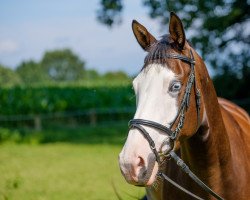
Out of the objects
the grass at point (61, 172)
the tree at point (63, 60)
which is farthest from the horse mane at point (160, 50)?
the tree at point (63, 60)

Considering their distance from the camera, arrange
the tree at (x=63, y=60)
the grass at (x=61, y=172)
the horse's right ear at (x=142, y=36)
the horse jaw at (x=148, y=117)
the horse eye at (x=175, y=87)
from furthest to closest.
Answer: the tree at (x=63, y=60), the grass at (x=61, y=172), the horse's right ear at (x=142, y=36), the horse eye at (x=175, y=87), the horse jaw at (x=148, y=117)

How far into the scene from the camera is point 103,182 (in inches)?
352

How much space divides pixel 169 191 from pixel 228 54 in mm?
14950

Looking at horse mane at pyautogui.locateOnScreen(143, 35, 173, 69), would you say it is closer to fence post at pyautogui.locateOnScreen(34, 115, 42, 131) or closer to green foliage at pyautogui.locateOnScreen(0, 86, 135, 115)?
green foliage at pyautogui.locateOnScreen(0, 86, 135, 115)

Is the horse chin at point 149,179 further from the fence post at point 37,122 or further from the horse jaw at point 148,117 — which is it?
the fence post at point 37,122

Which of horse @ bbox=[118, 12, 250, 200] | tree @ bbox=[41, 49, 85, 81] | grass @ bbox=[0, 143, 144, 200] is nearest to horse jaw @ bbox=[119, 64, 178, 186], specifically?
horse @ bbox=[118, 12, 250, 200]

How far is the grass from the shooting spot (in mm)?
7608

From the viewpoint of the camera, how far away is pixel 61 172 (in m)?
10.4

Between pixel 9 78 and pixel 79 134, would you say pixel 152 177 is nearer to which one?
pixel 79 134

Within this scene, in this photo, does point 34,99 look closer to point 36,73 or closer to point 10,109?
point 10,109

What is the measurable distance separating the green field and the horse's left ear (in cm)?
202

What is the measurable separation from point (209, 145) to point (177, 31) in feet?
2.60

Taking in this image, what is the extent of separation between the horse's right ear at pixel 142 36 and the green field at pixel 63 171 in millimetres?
1881

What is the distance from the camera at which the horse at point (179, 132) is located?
2.56m
